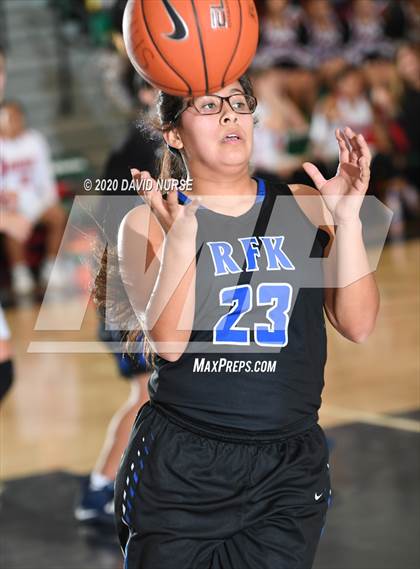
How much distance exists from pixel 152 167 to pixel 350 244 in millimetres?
1727

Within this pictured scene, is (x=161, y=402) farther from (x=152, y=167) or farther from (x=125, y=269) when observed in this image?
(x=152, y=167)

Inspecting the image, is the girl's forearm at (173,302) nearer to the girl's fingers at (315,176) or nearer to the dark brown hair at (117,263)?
the dark brown hair at (117,263)

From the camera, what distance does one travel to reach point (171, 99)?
2850 mm

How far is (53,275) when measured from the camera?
10.6 metres

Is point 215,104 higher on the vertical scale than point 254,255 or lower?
higher

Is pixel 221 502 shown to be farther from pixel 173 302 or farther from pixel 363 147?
pixel 363 147

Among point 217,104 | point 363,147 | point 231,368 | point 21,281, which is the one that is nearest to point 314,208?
point 363,147

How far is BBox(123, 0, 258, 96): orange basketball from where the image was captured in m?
2.73

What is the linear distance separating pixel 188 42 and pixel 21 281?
7762mm

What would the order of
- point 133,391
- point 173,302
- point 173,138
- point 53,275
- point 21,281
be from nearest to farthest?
point 173,302 < point 173,138 < point 133,391 < point 21,281 < point 53,275

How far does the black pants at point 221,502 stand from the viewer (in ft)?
8.71

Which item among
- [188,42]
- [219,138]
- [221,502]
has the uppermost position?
[188,42]

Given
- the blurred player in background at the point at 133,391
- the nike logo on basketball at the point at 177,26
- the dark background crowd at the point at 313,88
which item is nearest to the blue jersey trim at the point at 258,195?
the nike logo on basketball at the point at 177,26

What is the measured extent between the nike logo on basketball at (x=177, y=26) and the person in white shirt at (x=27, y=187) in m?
7.66
